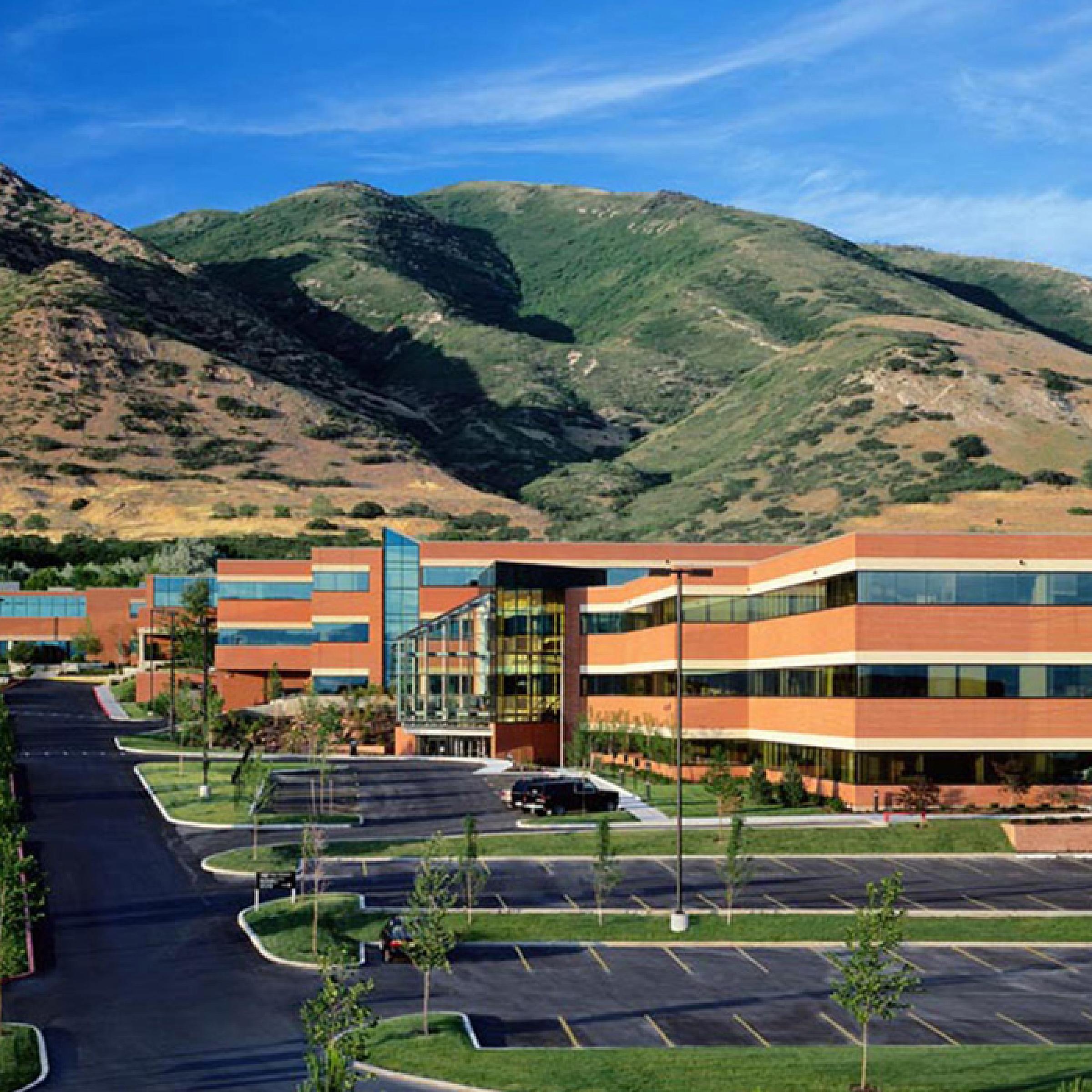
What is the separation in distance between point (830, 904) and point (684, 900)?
4803mm

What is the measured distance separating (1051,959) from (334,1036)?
24.6 meters

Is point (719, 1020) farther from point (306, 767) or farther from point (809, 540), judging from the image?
point (809, 540)

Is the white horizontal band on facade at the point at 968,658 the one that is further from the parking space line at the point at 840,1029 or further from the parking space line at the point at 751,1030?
the parking space line at the point at 751,1030

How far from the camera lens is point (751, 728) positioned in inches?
3391

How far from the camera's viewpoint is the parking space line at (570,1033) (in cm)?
3628

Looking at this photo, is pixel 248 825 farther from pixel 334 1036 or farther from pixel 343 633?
pixel 343 633

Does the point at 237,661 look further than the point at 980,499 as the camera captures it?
No

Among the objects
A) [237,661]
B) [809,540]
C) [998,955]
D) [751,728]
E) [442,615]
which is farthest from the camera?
[809,540]

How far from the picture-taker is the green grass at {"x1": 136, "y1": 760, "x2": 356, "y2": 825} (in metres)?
72.1

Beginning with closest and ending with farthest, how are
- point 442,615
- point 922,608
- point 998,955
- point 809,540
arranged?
point 998,955
point 922,608
point 442,615
point 809,540

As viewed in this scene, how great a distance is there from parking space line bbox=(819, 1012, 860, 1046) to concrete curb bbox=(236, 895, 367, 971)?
12.0 m

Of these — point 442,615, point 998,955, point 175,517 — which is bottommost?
point 998,955

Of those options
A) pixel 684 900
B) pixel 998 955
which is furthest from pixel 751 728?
pixel 998 955

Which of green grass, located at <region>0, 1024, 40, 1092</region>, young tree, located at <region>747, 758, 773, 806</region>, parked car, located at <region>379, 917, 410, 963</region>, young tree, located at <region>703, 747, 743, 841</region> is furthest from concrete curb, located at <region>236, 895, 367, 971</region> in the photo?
young tree, located at <region>747, 758, 773, 806</region>
